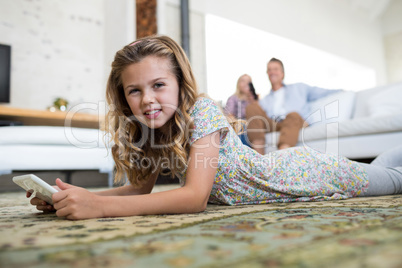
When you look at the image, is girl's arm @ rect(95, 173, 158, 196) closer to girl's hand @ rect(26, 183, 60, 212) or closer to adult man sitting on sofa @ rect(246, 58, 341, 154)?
girl's hand @ rect(26, 183, 60, 212)

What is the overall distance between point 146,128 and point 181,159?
8.0 inches

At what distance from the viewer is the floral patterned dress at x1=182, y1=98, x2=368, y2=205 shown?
2.94 ft

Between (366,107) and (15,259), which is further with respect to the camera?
(366,107)

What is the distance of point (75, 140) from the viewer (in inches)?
89.3

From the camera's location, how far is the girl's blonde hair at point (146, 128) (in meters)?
0.89

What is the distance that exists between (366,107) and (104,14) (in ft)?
8.96

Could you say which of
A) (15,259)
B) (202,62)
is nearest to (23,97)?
(202,62)

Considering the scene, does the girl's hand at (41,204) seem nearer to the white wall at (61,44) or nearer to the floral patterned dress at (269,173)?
the floral patterned dress at (269,173)

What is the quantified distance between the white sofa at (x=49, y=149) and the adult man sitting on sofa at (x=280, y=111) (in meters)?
1.11

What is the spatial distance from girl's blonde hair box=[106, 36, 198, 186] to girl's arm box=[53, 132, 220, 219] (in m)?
0.08

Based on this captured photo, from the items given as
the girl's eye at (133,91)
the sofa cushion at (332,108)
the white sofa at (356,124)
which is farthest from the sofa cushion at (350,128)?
the girl's eye at (133,91)

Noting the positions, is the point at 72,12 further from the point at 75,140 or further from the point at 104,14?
the point at 75,140

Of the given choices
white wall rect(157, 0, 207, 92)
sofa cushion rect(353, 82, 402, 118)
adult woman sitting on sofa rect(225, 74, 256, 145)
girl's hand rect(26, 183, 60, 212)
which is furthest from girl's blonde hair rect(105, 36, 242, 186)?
white wall rect(157, 0, 207, 92)

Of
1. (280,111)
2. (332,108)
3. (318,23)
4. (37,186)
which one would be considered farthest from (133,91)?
(318,23)
